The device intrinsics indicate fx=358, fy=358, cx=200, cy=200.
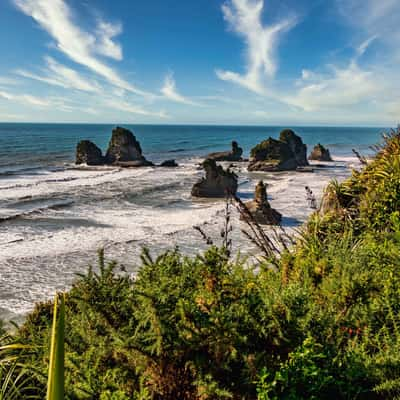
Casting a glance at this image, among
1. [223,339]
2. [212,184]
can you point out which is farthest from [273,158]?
[223,339]

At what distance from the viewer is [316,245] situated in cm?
477

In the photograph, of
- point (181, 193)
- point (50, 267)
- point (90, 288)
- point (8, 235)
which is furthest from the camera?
point (181, 193)

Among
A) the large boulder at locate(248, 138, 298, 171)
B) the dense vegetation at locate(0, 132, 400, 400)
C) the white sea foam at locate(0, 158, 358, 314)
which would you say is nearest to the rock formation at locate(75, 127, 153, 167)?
the white sea foam at locate(0, 158, 358, 314)

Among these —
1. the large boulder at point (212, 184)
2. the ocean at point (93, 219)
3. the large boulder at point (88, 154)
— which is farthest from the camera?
the large boulder at point (88, 154)

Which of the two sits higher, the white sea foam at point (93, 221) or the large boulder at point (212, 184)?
the large boulder at point (212, 184)

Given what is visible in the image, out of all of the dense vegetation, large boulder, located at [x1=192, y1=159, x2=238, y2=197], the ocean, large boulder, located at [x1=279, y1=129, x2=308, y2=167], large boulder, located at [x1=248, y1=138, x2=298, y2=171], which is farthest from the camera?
large boulder, located at [x1=279, y1=129, x2=308, y2=167]

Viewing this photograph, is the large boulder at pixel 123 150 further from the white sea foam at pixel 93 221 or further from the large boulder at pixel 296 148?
the large boulder at pixel 296 148

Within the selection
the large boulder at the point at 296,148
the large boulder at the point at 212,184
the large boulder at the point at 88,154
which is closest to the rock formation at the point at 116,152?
the large boulder at the point at 88,154

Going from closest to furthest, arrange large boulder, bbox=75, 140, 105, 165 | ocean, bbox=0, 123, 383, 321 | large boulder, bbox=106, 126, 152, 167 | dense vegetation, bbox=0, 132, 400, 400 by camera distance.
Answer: dense vegetation, bbox=0, 132, 400, 400 → ocean, bbox=0, 123, 383, 321 → large boulder, bbox=75, 140, 105, 165 → large boulder, bbox=106, 126, 152, 167

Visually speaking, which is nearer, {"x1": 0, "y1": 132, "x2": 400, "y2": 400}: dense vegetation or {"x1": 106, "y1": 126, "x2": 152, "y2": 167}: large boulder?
{"x1": 0, "y1": 132, "x2": 400, "y2": 400}: dense vegetation

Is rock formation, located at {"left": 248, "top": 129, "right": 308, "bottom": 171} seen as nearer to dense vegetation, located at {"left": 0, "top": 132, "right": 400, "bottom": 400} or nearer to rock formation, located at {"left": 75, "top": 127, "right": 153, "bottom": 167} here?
rock formation, located at {"left": 75, "top": 127, "right": 153, "bottom": 167}

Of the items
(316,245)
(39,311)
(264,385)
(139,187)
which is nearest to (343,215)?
(316,245)

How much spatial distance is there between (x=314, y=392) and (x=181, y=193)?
94.8ft

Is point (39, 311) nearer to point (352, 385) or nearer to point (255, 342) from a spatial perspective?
point (255, 342)
